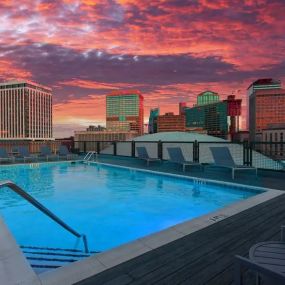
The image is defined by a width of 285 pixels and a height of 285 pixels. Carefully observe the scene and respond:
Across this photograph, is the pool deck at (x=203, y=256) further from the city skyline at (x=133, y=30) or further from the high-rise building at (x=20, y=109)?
the high-rise building at (x=20, y=109)

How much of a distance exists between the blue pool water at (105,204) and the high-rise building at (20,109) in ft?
568

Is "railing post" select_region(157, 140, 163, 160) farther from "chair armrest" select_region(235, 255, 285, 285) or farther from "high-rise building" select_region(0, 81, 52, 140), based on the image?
"high-rise building" select_region(0, 81, 52, 140)

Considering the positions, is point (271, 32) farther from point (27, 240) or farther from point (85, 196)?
point (27, 240)

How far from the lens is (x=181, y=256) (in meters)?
3.14

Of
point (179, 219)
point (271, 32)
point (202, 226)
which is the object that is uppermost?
point (271, 32)

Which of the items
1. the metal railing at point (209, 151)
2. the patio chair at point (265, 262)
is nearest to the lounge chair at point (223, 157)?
the metal railing at point (209, 151)

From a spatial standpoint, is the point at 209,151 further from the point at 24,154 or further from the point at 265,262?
the point at 265,262

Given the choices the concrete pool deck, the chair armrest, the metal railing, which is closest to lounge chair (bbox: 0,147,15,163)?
the metal railing

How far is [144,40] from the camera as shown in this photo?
18.7 m

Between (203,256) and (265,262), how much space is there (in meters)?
1.12

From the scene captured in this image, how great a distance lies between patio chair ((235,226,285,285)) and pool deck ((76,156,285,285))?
51 cm

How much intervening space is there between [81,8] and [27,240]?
39.8ft

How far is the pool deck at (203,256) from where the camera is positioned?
8.68ft

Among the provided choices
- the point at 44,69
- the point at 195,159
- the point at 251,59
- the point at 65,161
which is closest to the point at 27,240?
the point at 195,159
